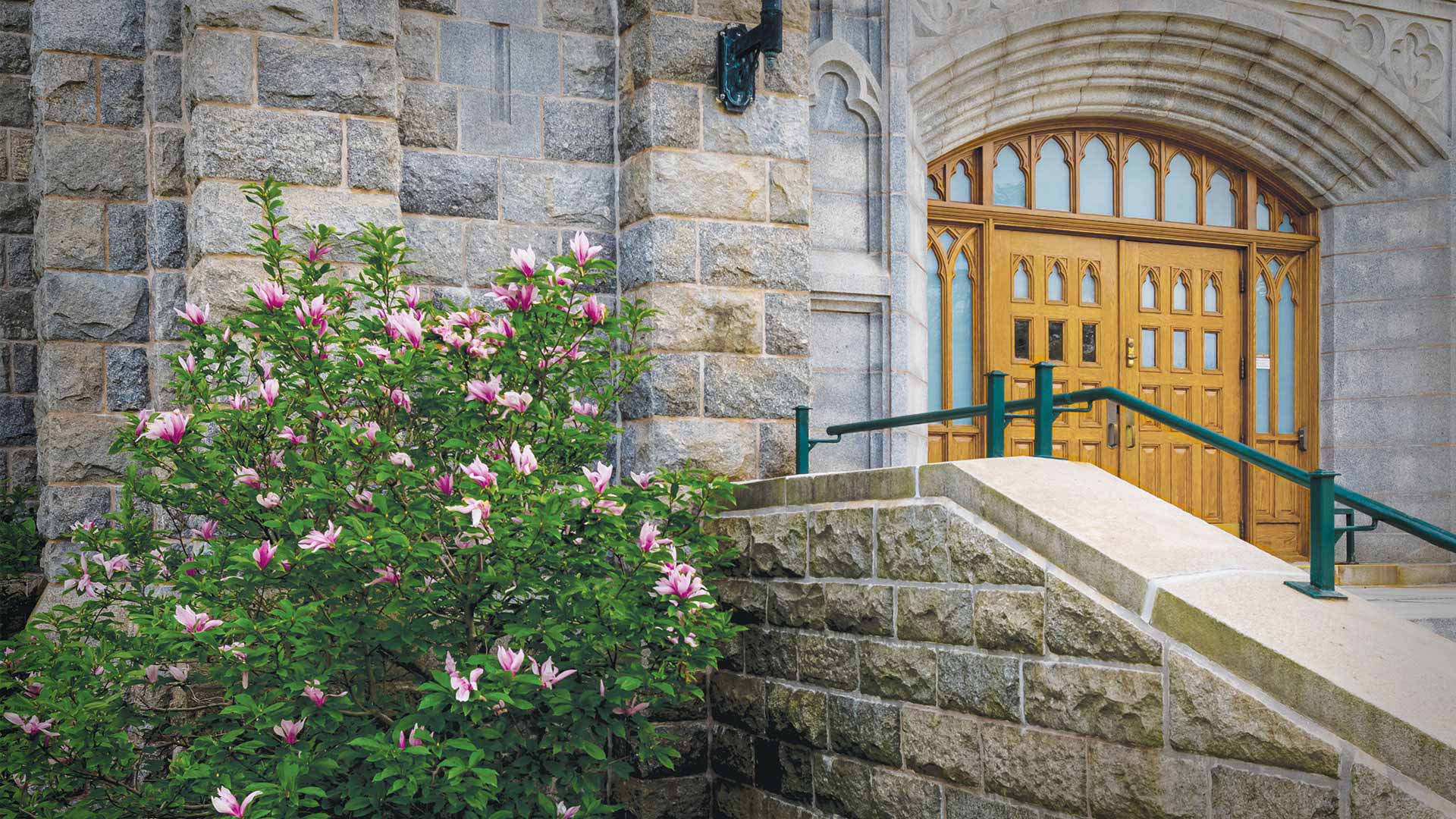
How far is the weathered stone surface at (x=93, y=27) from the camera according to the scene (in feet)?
17.5

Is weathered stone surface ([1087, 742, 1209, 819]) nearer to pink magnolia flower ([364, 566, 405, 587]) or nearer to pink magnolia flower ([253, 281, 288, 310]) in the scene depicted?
pink magnolia flower ([364, 566, 405, 587])

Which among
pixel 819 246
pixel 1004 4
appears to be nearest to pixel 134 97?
pixel 819 246

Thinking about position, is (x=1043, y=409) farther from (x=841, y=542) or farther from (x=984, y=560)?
(x=841, y=542)

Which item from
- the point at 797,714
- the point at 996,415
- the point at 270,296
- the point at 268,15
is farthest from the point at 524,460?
the point at 268,15

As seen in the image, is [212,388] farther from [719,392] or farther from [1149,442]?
[1149,442]

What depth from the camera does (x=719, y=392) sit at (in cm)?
553

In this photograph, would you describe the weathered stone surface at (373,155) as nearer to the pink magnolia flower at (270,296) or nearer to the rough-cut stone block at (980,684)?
the pink magnolia flower at (270,296)

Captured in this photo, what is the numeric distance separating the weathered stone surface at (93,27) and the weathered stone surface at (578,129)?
1.80 m

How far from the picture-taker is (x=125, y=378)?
216 inches

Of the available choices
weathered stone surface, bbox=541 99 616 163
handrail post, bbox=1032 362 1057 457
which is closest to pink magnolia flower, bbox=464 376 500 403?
handrail post, bbox=1032 362 1057 457

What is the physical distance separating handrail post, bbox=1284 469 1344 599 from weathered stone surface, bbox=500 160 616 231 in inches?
134

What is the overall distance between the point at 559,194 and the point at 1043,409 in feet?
8.49

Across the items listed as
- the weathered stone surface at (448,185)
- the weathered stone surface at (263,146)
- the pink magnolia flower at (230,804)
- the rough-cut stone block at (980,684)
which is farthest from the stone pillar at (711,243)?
the pink magnolia flower at (230,804)

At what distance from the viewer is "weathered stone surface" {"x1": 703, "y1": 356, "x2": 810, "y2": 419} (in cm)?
552
